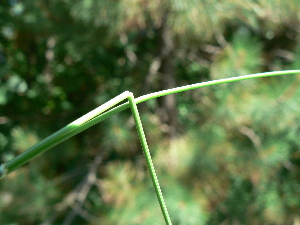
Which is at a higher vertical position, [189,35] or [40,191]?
[189,35]

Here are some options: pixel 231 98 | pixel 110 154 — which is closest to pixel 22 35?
pixel 110 154

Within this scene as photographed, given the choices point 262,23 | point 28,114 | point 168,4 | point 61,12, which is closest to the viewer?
point 168,4

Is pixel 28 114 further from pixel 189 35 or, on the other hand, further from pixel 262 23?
pixel 262 23

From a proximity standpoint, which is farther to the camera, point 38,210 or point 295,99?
point 38,210

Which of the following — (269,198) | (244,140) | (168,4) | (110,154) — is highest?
(110,154)

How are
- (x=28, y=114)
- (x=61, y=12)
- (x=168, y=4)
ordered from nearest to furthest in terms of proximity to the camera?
(x=168, y=4) → (x=61, y=12) → (x=28, y=114)

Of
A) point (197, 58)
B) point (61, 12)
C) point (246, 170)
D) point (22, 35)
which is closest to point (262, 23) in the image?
point (197, 58)
